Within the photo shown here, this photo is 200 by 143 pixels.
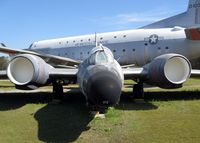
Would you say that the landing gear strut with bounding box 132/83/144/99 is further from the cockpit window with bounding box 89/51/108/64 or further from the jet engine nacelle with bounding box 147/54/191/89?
the cockpit window with bounding box 89/51/108/64

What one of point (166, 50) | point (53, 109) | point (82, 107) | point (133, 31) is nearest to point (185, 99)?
point (82, 107)

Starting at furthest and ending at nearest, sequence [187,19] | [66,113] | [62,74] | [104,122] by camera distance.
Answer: [187,19]
[62,74]
[66,113]
[104,122]

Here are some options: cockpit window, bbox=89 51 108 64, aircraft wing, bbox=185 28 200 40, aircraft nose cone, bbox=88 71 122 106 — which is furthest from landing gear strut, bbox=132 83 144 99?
aircraft wing, bbox=185 28 200 40

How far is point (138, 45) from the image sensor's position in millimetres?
25672

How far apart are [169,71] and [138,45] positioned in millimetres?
13707

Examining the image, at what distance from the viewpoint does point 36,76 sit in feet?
37.8

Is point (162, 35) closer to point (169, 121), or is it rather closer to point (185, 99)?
point (185, 99)

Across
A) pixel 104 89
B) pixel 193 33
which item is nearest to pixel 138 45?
→ pixel 193 33

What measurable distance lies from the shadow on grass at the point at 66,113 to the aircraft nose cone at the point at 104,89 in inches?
39.8

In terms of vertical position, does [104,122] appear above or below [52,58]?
below

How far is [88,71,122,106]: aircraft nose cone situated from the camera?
765 cm

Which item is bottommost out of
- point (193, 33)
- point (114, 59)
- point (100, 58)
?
point (114, 59)

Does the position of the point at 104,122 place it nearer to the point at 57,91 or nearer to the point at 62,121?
the point at 62,121

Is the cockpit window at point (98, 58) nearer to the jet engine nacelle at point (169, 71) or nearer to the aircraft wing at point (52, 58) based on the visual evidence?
the jet engine nacelle at point (169, 71)
